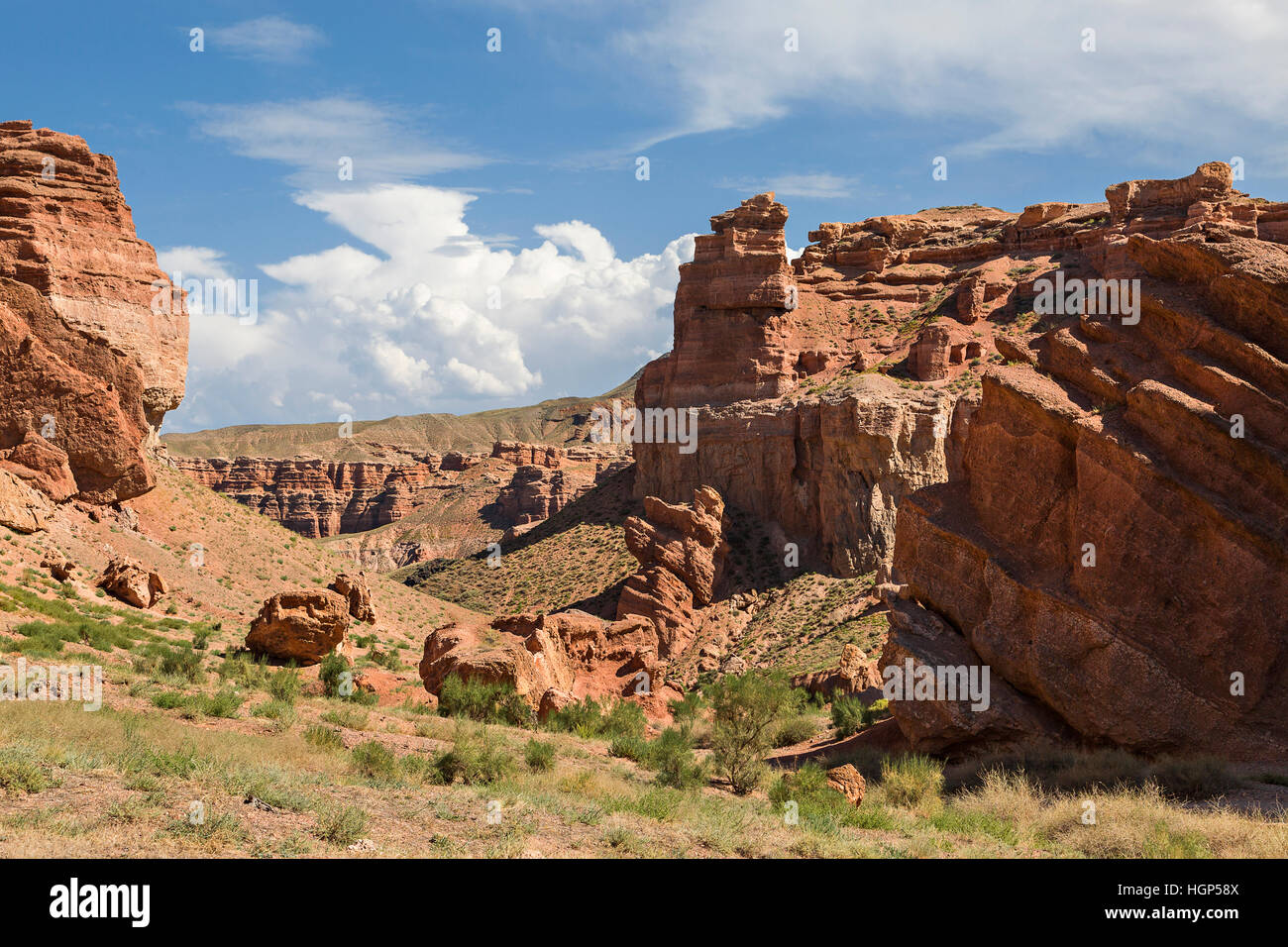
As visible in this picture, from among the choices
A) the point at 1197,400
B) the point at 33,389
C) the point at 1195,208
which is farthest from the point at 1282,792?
the point at 1195,208

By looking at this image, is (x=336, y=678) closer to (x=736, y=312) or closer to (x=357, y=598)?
(x=357, y=598)

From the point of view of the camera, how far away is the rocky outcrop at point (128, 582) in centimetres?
2741

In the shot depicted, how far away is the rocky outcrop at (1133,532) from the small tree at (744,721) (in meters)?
2.62

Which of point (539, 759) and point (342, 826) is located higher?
point (342, 826)

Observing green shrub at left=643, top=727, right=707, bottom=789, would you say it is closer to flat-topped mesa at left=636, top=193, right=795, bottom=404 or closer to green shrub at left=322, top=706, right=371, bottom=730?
green shrub at left=322, top=706, right=371, bottom=730

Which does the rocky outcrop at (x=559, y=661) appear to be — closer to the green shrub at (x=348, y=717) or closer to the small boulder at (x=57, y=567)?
the green shrub at (x=348, y=717)

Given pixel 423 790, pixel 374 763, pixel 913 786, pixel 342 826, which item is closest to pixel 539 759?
pixel 374 763

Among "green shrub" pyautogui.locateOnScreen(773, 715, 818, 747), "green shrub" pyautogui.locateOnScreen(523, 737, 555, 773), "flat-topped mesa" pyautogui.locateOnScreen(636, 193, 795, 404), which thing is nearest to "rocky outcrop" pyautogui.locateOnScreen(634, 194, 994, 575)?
"flat-topped mesa" pyautogui.locateOnScreen(636, 193, 795, 404)

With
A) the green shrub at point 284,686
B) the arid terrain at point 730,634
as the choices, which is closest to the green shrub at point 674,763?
the arid terrain at point 730,634

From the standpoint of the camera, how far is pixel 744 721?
64.7 feet

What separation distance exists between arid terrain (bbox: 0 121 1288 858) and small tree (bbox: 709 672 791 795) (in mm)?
110

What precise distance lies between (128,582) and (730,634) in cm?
2506
